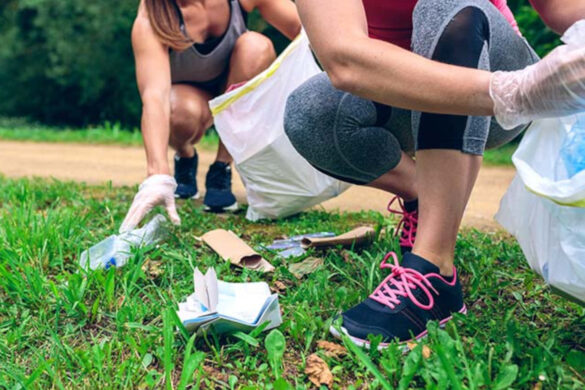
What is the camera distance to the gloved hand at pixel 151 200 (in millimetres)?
2152

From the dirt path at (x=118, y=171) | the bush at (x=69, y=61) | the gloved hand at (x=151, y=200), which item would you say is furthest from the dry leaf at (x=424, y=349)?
the bush at (x=69, y=61)

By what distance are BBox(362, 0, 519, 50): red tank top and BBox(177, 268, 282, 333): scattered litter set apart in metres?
0.76

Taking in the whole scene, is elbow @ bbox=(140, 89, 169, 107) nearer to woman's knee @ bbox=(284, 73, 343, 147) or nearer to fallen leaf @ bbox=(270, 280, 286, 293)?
woman's knee @ bbox=(284, 73, 343, 147)

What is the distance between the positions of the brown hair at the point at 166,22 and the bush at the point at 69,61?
7745mm

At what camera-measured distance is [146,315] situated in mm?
1538

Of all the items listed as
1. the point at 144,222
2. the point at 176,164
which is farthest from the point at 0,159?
the point at 144,222

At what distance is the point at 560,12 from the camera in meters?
1.52

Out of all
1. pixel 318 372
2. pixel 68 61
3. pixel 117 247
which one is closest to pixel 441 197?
pixel 318 372

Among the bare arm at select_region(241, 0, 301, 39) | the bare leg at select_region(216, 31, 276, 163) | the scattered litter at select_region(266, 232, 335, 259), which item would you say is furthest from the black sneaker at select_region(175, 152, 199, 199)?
the scattered litter at select_region(266, 232, 335, 259)

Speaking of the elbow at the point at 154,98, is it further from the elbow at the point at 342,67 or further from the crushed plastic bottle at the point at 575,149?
the crushed plastic bottle at the point at 575,149

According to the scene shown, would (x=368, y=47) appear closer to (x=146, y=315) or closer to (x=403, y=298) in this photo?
(x=403, y=298)

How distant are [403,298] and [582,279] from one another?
0.37 meters

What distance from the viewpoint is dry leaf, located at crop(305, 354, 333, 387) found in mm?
1259

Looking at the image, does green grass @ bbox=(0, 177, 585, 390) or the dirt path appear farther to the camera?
the dirt path
